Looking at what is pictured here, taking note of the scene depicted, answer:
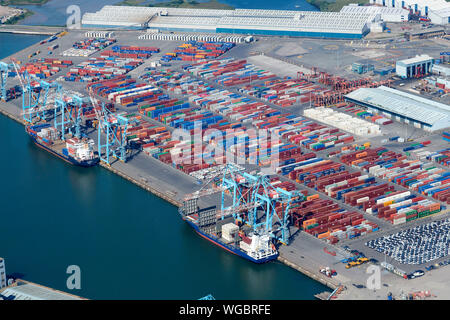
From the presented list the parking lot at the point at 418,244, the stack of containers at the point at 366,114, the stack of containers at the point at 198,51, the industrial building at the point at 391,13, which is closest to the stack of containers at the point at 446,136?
the stack of containers at the point at 366,114

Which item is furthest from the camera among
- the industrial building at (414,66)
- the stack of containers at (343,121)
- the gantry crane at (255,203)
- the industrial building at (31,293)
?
the industrial building at (414,66)

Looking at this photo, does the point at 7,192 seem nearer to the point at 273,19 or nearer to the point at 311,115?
the point at 311,115

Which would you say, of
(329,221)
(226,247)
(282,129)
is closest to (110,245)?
(226,247)

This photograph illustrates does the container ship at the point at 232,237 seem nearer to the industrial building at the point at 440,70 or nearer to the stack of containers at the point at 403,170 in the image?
the stack of containers at the point at 403,170

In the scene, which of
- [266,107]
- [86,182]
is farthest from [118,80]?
[86,182]

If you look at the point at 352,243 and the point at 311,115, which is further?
the point at 311,115

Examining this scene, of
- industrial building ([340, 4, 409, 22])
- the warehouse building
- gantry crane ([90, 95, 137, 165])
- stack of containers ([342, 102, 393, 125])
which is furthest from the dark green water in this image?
industrial building ([340, 4, 409, 22])

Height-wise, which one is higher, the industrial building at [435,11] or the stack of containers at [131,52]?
the industrial building at [435,11]
